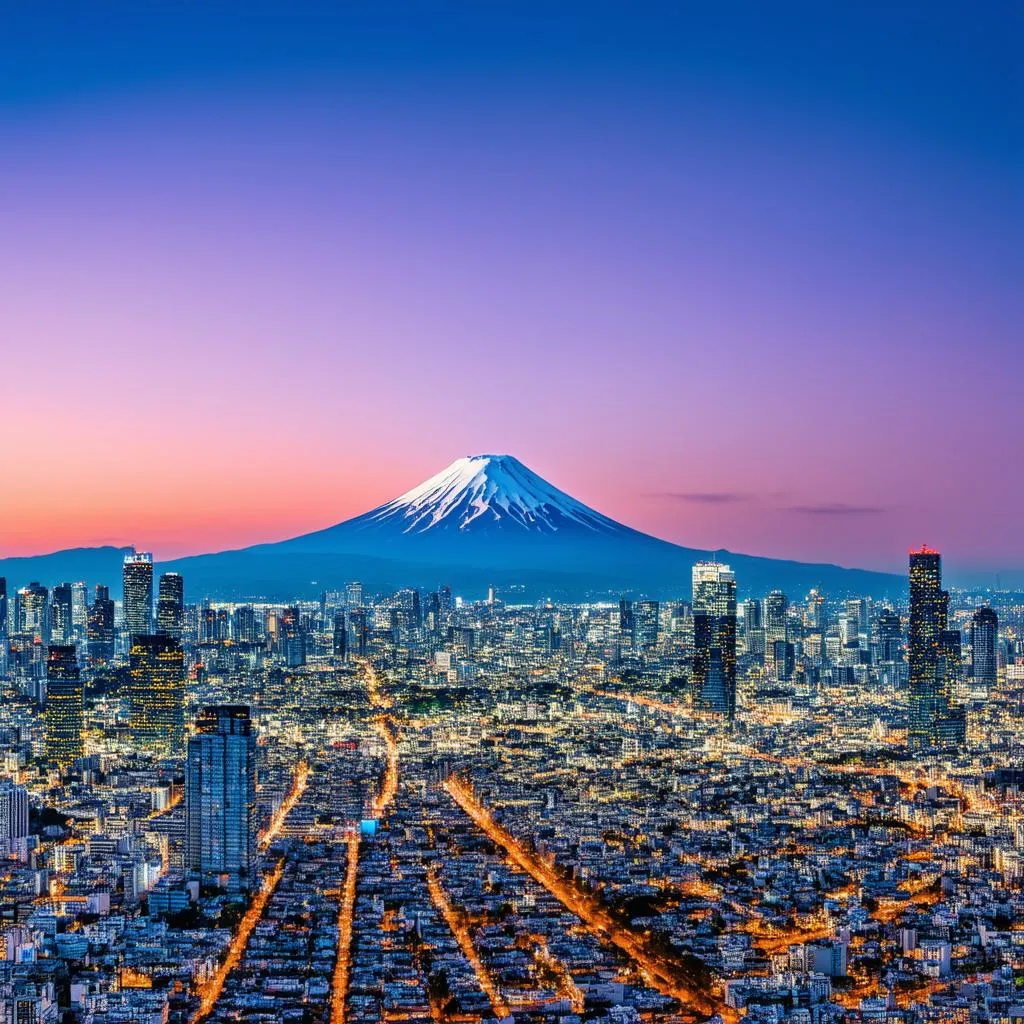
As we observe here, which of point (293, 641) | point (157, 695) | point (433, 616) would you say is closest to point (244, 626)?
point (293, 641)

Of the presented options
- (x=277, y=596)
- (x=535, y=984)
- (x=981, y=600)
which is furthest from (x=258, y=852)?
(x=277, y=596)

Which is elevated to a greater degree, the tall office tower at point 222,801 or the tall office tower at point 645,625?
the tall office tower at point 645,625

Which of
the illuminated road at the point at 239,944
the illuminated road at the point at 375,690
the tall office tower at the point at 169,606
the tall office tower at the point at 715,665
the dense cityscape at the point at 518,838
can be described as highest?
the tall office tower at the point at 169,606

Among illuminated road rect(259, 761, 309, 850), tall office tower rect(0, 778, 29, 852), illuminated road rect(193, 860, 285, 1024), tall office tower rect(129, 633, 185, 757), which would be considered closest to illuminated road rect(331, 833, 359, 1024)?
illuminated road rect(193, 860, 285, 1024)

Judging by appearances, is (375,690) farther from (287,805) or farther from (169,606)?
(287,805)

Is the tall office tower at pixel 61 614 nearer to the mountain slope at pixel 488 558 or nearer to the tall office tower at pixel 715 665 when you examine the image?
the mountain slope at pixel 488 558

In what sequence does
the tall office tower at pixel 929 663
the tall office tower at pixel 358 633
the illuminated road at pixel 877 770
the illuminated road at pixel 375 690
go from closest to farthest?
the illuminated road at pixel 877 770
the tall office tower at pixel 929 663
the illuminated road at pixel 375 690
the tall office tower at pixel 358 633

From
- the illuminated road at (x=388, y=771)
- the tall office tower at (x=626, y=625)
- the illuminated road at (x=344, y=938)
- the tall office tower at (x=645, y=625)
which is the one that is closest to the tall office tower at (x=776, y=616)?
the tall office tower at (x=645, y=625)

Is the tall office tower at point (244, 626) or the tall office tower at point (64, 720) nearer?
the tall office tower at point (64, 720)
